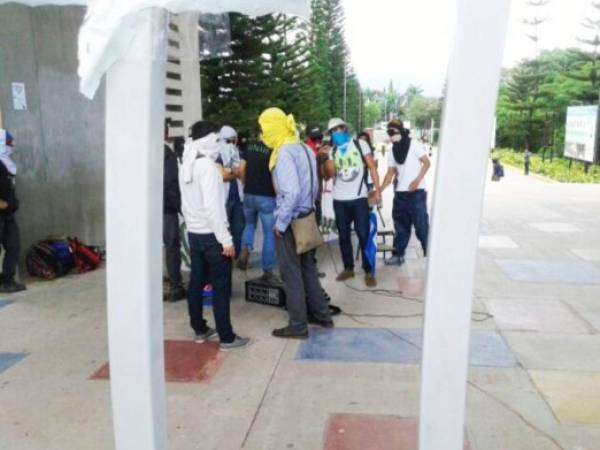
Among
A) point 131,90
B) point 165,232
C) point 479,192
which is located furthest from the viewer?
point 165,232

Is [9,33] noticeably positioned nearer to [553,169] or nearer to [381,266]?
[381,266]

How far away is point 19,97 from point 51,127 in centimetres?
59

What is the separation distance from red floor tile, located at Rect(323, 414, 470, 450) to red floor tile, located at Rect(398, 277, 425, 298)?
256cm

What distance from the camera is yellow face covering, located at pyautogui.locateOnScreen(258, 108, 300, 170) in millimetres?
4348

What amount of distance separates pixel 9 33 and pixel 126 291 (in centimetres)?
560

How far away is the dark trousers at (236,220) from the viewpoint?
655cm

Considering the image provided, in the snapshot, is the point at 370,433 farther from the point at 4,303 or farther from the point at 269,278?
the point at 4,303

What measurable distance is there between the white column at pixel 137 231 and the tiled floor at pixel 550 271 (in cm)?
520

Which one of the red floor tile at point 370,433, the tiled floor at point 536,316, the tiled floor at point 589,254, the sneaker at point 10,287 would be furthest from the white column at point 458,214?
the tiled floor at point 589,254

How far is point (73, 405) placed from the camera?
3.58 metres

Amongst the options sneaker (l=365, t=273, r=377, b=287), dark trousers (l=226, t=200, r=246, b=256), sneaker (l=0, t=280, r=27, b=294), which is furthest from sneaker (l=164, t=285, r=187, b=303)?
sneaker (l=365, t=273, r=377, b=287)

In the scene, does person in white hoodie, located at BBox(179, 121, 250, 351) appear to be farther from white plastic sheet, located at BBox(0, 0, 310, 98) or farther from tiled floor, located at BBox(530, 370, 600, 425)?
tiled floor, located at BBox(530, 370, 600, 425)

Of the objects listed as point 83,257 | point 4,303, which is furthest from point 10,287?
point 83,257

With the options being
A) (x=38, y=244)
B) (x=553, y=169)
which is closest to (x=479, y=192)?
(x=38, y=244)
